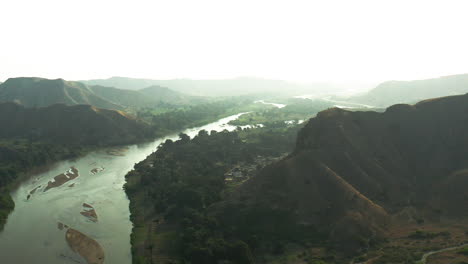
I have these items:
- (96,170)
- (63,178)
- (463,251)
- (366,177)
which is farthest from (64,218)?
(463,251)

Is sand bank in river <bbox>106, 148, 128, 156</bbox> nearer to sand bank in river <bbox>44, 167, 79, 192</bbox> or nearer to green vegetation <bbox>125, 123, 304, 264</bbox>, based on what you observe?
green vegetation <bbox>125, 123, 304, 264</bbox>

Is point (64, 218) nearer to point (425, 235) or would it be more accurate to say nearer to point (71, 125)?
point (425, 235)

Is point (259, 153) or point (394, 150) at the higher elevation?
point (394, 150)

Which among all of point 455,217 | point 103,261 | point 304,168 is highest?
point 304,168

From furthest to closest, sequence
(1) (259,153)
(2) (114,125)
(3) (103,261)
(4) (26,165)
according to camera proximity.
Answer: (2) (114,125)
(1) (259,153)
(4) (26,165)
(3) (103,261)

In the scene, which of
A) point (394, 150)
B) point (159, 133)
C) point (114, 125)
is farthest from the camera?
point (159, 133)

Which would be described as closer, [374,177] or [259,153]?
[374,177]

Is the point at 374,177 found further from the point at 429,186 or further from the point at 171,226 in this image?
the point at 171,226

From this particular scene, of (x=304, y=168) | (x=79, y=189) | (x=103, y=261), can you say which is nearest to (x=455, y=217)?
(x=304, y=168)
